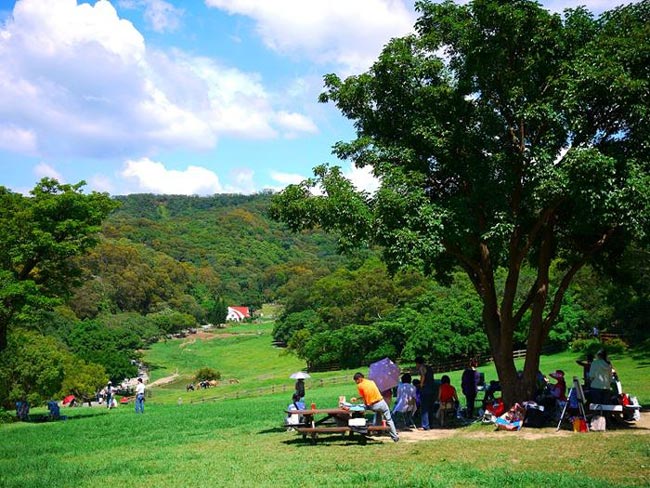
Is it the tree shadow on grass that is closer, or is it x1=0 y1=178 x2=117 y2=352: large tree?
the tree shadow on grass

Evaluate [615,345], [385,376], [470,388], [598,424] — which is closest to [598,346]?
[615,345]

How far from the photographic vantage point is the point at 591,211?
14.2 m

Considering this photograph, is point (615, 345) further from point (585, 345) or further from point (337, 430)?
point (337, 430)

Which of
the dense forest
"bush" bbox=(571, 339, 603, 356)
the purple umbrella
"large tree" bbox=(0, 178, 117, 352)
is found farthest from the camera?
"bush" bbox=(571, 339, 603, 356)

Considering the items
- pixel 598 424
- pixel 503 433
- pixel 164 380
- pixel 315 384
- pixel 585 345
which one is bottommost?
pixel 164 380

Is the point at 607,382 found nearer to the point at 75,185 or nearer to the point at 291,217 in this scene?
the point at 291,217

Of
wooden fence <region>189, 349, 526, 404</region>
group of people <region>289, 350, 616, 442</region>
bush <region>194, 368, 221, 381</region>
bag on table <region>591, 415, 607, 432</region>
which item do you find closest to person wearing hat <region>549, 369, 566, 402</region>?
group of people <region>289, 350, 616, 442</region>

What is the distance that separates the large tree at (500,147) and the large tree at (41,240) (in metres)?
17.9

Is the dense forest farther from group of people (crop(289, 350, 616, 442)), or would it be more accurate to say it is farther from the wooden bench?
the wooden bench

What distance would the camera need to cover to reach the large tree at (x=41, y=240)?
29.6 meters

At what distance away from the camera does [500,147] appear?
16.3m

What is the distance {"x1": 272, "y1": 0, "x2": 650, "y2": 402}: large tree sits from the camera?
14.3m

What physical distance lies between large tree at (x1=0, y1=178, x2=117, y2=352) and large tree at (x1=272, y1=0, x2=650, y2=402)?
17.9 meters

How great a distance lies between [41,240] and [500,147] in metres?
22.9
